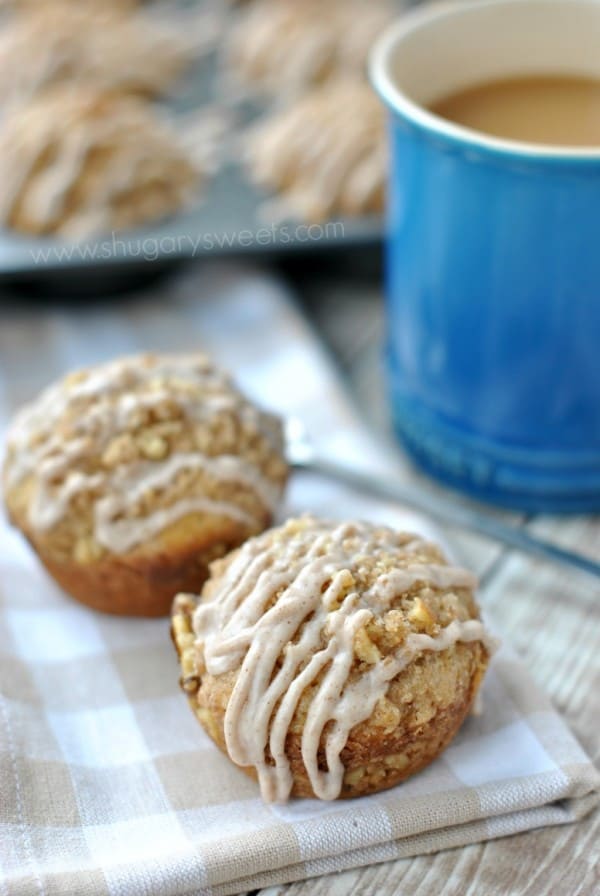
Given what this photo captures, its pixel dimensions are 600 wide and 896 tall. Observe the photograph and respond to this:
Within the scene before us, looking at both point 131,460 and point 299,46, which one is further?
point 299,46

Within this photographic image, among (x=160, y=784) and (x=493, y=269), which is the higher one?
(x=493, y=269)

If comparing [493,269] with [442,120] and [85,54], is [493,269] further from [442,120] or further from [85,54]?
[85,54]

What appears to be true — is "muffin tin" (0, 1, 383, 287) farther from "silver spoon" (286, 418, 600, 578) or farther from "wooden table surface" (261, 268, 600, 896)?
"silver spoon" (286, 418, 600, 578)

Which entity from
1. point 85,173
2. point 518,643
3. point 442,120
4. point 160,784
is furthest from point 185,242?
point 160,784

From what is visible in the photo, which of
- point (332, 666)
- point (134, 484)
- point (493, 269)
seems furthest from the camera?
point (493, 269)

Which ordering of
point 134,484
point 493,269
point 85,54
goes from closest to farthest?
point 134,484, point 493,269, point 85,54

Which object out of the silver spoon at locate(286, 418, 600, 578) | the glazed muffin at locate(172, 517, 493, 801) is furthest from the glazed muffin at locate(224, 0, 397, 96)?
the glazed muffin at locate(172, 517, 493, 801)

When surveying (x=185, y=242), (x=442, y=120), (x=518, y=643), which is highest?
(x=442, y=120)
